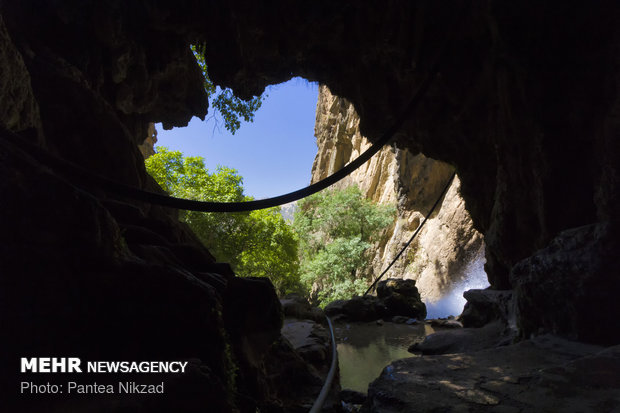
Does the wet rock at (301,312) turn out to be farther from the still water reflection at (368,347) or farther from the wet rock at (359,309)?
the wet rock at (359,309)

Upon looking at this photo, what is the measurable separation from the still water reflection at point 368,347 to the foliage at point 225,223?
6.13 metres

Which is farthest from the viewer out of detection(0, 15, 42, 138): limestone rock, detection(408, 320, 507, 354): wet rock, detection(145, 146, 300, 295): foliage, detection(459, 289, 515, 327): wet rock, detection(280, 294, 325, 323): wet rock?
detection(145, 146, 300, 295): foliage

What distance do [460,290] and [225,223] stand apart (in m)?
15.1

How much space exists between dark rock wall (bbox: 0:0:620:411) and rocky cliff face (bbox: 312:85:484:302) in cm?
809

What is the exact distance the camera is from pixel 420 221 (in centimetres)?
2084

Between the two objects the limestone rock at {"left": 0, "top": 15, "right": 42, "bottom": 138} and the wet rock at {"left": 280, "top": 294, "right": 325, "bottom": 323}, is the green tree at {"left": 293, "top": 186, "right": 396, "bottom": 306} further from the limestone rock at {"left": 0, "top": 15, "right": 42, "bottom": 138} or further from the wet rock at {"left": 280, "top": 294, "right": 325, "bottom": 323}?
the limestone rock at {"left": 0, "top": 15, "right": 42, "bottom": 138}

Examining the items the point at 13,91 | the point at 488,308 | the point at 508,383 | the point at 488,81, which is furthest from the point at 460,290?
the point at 13,91

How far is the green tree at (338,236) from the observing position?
62.1 feet

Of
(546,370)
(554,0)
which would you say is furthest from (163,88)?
(546,370)

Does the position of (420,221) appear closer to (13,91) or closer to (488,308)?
(488,308)

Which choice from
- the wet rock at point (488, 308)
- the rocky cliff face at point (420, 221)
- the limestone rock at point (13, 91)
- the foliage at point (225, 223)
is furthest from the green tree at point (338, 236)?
the limestone rock at point (13, 91)

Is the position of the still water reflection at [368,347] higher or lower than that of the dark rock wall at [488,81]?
lower

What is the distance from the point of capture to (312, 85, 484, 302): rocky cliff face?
18000mm

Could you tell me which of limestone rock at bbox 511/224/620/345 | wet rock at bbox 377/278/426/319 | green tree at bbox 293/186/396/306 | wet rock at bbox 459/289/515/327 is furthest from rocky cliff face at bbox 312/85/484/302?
limestone rock at bbox 511/224/620/345
